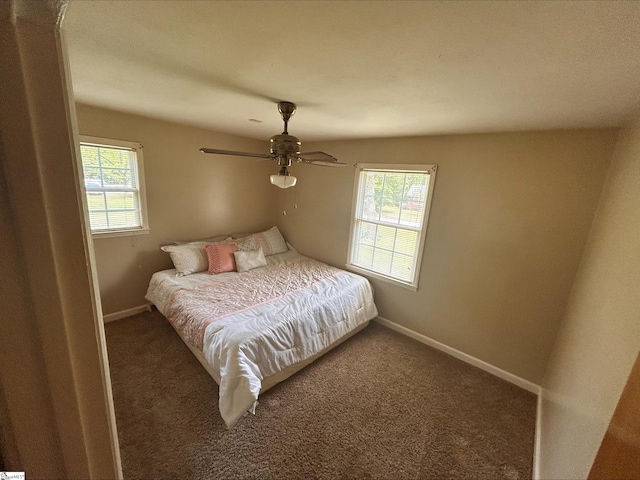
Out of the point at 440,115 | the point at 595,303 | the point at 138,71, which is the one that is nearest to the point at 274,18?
the point at 138,71

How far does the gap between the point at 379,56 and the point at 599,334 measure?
1.66 metres

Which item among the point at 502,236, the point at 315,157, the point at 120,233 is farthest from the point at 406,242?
the point at 120,233

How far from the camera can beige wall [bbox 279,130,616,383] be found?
1.97 metres

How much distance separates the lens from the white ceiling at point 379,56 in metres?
0.81

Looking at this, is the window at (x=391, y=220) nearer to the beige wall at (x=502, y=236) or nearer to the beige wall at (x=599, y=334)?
the beige wall at (x=502, y=236)

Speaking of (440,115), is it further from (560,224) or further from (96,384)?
(96,384)

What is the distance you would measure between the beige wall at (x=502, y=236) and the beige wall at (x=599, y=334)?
161 millimetres

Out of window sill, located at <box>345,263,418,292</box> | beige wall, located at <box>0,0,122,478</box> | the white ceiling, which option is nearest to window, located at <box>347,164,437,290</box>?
window sill, located at <box>345,263,418,292</box>

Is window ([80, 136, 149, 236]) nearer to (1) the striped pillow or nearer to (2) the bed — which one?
(2) the bed

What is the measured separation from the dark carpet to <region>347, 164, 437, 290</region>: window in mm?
1057

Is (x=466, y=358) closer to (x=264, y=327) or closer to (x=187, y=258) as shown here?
(x=264, y=327)

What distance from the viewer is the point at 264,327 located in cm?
199

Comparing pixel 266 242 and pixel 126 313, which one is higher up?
pixel 266 242

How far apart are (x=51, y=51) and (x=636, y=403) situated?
1342 millimetres
